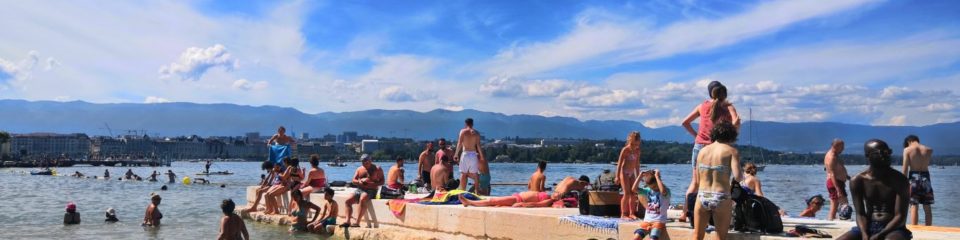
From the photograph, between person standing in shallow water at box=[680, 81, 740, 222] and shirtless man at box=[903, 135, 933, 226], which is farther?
shirtless man at box=[903, 135, 933, 226]

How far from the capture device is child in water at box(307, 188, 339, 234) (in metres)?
16.9

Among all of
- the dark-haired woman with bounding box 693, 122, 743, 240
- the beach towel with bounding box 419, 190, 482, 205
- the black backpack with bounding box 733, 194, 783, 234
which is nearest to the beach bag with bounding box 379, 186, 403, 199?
the beach towel with bounding box 419, 190, 482, 205

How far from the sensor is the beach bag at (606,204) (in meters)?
11.2

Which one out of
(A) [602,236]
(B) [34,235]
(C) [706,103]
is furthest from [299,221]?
(C) [706,103]

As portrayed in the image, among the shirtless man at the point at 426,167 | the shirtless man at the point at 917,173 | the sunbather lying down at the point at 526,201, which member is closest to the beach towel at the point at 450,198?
the sunbather lying down at the point at 526,201

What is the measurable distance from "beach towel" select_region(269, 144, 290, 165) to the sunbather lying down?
852cm

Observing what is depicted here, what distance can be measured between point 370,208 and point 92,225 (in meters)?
8.89

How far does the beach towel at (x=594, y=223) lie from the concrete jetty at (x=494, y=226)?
0.8 inches

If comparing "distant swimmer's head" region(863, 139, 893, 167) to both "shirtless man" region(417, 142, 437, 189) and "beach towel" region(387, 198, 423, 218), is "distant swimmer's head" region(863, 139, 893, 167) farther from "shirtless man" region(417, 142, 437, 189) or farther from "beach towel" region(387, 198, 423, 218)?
"shirtless man" region(417, 142, 437, 189)

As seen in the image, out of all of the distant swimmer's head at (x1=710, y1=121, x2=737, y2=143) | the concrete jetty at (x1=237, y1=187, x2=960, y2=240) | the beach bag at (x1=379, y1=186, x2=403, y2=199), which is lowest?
the concrete jetty at (x1=237, y1=187, x2=960, y2=240)

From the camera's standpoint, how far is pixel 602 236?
10.4 meters

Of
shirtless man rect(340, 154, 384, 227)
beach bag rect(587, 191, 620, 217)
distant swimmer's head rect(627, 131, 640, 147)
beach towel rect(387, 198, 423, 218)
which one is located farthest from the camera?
shirtless man rect(340, 154, 384, 227)

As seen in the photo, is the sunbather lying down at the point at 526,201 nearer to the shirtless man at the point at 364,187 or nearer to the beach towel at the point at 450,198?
the beach towel at the point at 450,198

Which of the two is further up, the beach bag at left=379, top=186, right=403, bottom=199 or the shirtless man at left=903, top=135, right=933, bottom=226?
the shirtless man at left=903, top=135, right=933, bottom=226
